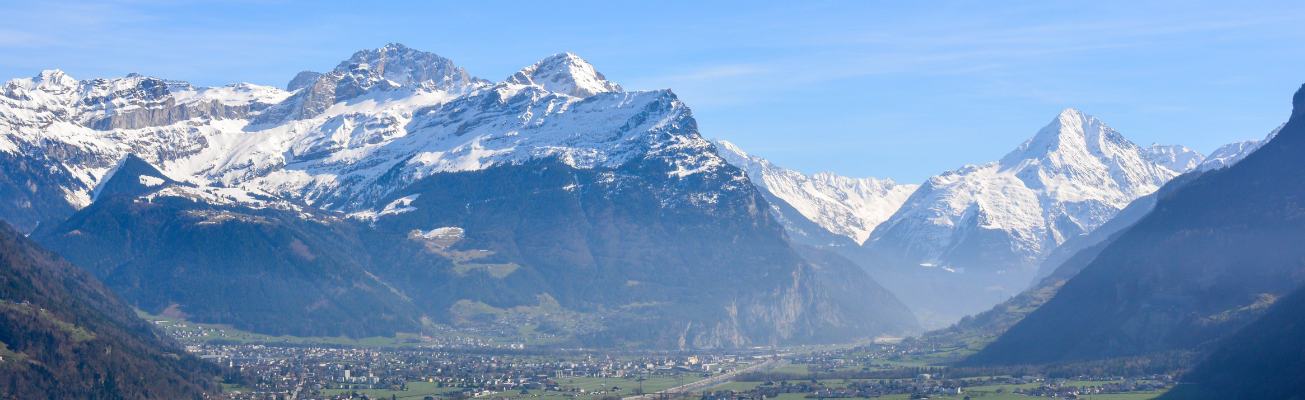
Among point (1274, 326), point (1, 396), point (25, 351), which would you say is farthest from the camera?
point (1274, 326)

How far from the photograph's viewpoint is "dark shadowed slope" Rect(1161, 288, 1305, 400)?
175000 millimetres

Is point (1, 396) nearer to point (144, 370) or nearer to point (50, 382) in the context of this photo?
point (50, 382)

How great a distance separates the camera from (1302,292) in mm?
196250

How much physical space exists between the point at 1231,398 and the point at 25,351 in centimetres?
15965

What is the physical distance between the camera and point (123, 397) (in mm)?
185250

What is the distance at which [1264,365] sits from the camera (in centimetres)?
18512

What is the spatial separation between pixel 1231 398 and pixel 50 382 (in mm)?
154893

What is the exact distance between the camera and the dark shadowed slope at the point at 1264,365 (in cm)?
17500

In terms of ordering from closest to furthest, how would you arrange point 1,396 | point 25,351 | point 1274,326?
point 1,396 < point 25,351 < point 1274,326

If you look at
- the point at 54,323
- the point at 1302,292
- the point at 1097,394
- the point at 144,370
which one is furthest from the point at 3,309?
the point at 1302,292

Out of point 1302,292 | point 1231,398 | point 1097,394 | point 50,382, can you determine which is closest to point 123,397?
point 50,382

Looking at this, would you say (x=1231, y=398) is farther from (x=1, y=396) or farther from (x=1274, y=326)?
(x=1, y=396)

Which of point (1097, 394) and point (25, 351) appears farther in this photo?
point (1097, 394)

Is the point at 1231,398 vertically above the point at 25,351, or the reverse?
the point at 25,351
